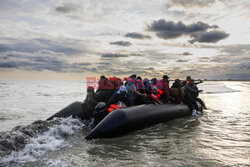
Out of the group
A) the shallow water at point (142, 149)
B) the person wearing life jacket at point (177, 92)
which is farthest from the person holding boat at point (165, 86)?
the shallow water at point (142, 149)

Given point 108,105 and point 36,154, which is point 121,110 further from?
point 36,154

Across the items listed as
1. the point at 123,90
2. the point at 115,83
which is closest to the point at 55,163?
the point at 123,90

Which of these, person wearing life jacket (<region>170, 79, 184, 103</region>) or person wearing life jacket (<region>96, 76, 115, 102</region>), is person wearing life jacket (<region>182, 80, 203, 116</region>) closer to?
person wearing life jacket (<region>170, 79, 184, 103</region>)

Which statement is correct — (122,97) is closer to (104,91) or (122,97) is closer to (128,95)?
(128,95)

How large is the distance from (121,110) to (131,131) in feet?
2.58

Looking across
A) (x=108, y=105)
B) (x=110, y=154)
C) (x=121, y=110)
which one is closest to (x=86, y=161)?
(x=110, y=154)

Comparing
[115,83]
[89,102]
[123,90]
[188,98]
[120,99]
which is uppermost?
[115,83]

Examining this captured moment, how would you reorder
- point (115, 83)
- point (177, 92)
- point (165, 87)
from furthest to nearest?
point (177, 92) < point (165, 87) < point (115, 83)

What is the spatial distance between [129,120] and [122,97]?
4.53 feet

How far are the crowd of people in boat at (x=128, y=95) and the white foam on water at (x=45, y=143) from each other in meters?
0.91

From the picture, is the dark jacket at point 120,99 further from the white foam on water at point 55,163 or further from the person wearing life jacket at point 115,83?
the white foam on water at point 55,163

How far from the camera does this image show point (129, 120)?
626cm

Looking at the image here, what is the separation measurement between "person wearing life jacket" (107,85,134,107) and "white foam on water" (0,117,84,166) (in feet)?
5.24

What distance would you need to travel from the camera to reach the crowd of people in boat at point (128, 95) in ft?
23.9
